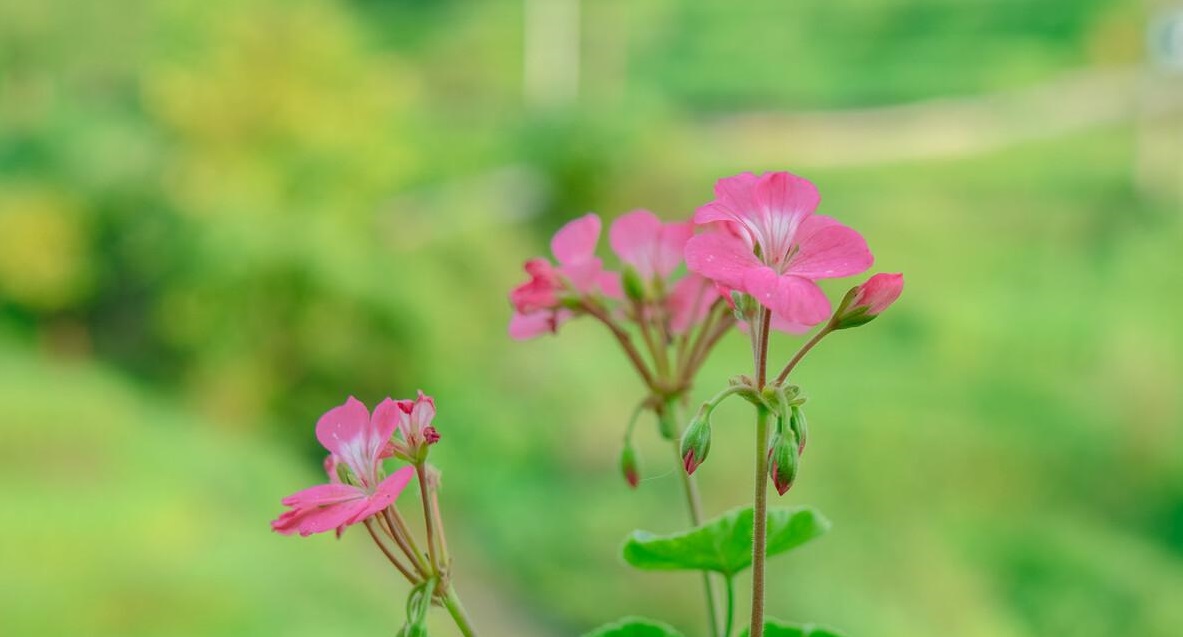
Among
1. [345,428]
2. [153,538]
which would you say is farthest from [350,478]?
[153,538]

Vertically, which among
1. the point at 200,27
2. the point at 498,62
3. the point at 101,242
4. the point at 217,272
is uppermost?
the point at 498,62

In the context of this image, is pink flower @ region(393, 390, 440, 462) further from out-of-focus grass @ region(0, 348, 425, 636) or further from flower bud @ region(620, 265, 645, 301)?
out-of-focus grass @ region(0, 348, 425, 636)

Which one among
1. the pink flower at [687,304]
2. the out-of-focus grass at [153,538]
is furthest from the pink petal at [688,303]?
the out-of-focus grass at [153,538]

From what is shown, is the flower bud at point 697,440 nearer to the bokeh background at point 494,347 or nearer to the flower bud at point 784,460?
the flower bud at point 784,460

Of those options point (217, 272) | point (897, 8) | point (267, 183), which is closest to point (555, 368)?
point (217, 272)

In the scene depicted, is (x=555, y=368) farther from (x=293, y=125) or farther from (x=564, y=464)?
(x=293, y=125)

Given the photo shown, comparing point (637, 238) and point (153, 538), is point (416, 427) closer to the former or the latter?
point (637, 238)
